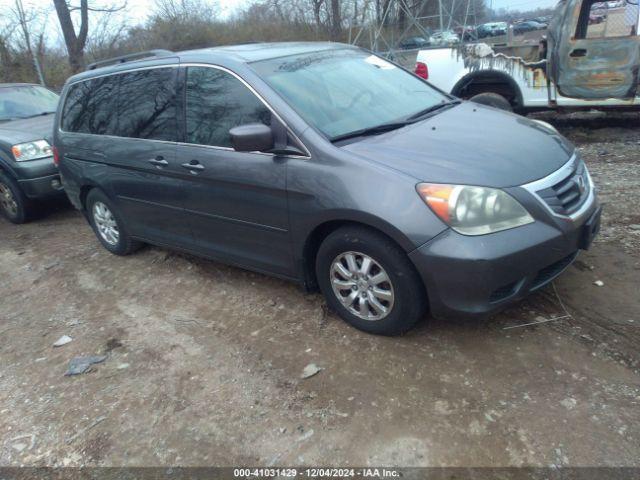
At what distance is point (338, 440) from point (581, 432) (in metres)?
1.14

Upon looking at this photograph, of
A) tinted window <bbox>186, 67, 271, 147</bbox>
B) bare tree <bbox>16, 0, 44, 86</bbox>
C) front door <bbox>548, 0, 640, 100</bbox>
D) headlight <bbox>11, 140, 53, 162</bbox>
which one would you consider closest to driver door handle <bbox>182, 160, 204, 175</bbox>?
tinted window <bbox>186, 67, 271, 147</bbox>

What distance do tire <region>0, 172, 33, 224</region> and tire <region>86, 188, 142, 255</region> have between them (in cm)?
180

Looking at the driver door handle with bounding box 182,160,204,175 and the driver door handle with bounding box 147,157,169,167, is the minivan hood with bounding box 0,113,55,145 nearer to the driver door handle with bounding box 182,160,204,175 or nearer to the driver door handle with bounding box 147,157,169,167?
the driver door handle with bounding box 147,157,169,167

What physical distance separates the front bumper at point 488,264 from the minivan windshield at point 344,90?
3.34 feet

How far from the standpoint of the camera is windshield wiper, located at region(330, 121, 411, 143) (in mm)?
3107

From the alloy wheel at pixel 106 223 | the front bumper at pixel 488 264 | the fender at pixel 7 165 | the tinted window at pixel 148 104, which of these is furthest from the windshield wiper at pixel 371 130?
the fender at pixel 7 165

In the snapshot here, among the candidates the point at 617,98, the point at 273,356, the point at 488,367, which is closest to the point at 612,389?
the point at 488,367

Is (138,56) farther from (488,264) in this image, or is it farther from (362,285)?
(488,264)

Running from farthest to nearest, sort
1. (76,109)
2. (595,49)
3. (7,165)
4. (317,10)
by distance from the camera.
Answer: (317,10), (595,49), (7,165), (76,109)

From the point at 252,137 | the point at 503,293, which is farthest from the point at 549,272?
the point at 252,137

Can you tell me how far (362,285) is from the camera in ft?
10.0

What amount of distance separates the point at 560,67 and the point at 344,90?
197 inches

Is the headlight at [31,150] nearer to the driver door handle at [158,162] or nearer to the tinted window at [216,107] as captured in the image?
the driver door handle at [158,162]

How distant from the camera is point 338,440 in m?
2.46
